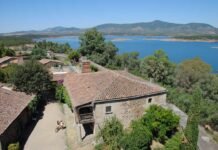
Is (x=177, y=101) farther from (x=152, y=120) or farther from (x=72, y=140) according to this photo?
(x=72, y=140)

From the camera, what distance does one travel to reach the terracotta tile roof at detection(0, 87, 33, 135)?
21.5m

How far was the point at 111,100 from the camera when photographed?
22359 millimetres

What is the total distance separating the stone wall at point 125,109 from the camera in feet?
73.5

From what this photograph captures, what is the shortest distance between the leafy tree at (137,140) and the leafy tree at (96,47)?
1667 inches

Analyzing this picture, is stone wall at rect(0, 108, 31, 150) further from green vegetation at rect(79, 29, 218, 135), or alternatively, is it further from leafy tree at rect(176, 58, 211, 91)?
leafy tree at rect(176, 58, 211, 91)

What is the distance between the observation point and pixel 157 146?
2117 centimetres

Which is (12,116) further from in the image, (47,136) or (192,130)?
(192,130)

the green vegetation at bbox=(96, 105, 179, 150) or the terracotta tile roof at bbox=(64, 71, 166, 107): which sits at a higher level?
the terracotta tile roof at bbox=(64, 71, 166, 107)

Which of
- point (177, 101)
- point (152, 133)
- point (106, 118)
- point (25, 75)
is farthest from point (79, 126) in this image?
point (177, 101)

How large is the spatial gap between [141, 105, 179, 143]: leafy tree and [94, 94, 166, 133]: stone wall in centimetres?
178

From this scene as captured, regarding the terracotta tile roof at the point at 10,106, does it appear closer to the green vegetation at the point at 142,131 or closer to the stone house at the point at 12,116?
the stone house at the point at 12,116

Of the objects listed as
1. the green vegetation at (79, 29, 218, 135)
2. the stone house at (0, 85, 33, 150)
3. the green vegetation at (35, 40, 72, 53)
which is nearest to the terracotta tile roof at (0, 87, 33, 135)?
the stone house at (0, 85, 33, 150)

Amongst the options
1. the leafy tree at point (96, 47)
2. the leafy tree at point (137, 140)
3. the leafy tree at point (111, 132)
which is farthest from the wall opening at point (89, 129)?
the leafy tree at point (96, 47)

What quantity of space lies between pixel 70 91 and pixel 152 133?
10.3 metres
